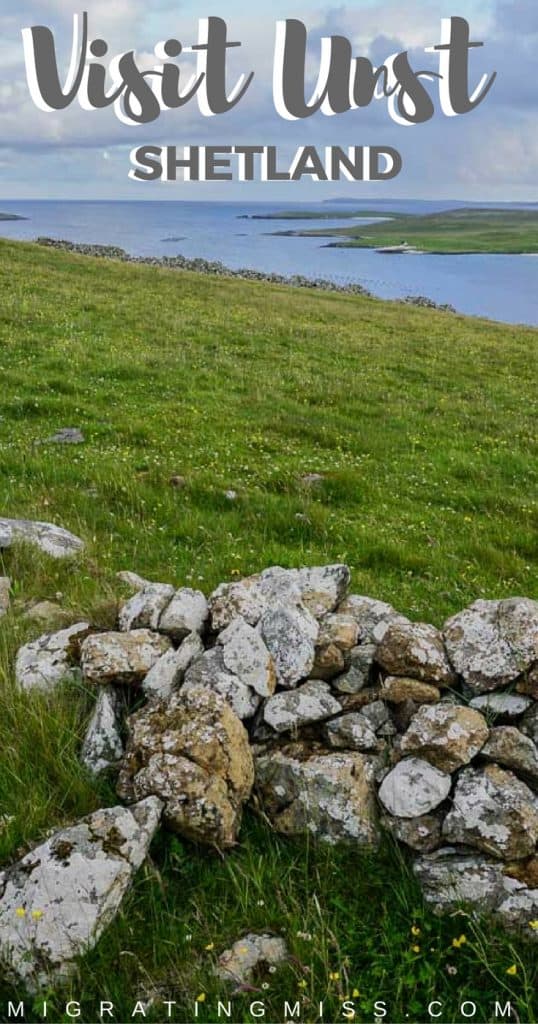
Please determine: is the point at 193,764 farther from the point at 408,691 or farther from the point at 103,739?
the point at 408,691

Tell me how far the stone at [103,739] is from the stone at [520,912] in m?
2.57

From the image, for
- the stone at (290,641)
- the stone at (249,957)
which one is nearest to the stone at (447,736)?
the stone at (290,641)

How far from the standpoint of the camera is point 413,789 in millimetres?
4500

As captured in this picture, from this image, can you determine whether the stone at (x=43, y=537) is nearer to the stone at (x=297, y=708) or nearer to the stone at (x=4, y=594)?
the stone at (x=4, y=594)

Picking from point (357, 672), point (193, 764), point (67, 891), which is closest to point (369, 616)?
point (357, 672)

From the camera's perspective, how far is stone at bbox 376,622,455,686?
514 centimetres

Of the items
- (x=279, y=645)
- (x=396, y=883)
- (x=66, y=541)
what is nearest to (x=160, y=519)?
(x=66, y=541)

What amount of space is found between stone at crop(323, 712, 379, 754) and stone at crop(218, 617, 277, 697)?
0.54m

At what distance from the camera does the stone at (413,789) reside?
445cm

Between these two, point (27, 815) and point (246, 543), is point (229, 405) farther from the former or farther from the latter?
point (27, 815)

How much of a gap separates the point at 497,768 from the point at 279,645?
173 centimetres

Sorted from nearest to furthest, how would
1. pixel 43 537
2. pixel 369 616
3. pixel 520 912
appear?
pixel 520 912 → pixel 369 616 → pixel 43 537

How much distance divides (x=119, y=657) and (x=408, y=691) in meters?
2.12

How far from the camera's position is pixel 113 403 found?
17.7m
